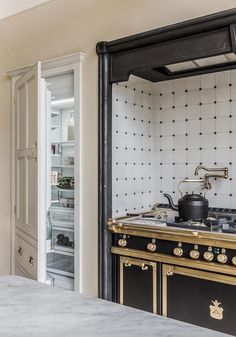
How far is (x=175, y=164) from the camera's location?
2.87m

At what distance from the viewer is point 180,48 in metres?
2.11

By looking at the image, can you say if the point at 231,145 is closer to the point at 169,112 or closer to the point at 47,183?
the point at 169,112

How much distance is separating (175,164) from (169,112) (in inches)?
17.4

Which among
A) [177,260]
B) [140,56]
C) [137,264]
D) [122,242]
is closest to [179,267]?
[177,260]

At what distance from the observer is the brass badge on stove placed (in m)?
1.96

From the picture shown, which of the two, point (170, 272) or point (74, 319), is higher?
point (74, 319)

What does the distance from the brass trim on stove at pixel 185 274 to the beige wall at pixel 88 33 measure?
54 cm

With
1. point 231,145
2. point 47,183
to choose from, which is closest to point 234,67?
point 231,145

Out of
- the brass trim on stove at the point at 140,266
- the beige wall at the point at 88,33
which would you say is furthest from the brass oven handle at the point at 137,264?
the beige wall at the point at 88,33

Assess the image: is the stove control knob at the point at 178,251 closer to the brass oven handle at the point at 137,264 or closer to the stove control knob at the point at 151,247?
the stove control knob at the point at 151,247

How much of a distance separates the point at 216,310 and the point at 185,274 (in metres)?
0.26

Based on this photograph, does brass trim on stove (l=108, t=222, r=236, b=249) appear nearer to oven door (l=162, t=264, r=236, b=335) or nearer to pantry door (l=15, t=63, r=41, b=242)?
oven door (l=162, t=264, r=236, b=335)

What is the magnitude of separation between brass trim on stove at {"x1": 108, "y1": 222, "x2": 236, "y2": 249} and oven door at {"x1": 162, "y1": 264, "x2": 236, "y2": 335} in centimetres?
18

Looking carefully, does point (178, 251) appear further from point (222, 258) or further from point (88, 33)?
point (88, 33)
